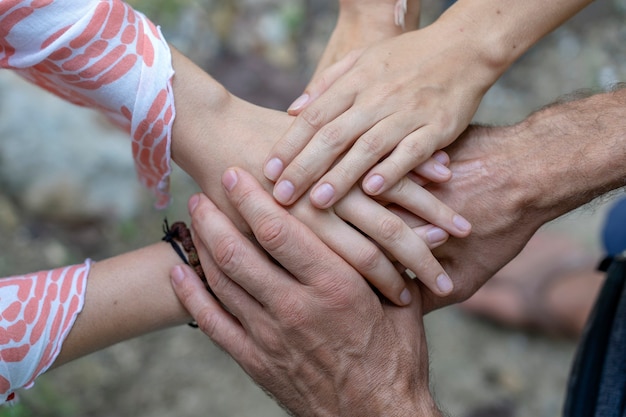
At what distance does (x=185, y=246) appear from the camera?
1354mm

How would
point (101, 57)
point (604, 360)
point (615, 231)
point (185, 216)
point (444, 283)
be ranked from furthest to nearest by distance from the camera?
point (185, 216) → point (615, 231) → point (604, 360) → point (444, 283) → point (101, 57)

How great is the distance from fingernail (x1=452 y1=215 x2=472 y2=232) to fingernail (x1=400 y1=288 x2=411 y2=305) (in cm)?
15

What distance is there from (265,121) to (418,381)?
1.78 feet

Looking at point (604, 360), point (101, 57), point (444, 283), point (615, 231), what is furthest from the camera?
point (615, 231)

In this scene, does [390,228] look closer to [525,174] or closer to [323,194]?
[323,194]

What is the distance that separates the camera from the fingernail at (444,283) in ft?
4.21

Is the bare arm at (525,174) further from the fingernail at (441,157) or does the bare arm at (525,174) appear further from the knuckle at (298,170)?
the knuckle at (298,170)

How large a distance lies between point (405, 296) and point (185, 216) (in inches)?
49.6

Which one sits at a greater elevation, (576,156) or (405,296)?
(576,156)

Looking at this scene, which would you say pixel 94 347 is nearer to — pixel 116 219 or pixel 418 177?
pixel 418 177

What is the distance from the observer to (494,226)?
1.32 m

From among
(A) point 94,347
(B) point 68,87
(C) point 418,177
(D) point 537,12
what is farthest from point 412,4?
(A) point 94,347

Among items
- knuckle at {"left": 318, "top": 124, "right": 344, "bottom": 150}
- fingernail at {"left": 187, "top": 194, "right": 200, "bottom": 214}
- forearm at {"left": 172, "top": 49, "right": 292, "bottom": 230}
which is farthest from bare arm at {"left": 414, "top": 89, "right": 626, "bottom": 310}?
fingernail at {"left": 187, "top": 194, "right": 200, "bottom": 214}

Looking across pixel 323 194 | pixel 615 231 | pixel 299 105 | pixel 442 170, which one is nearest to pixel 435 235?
pixel 442 170
